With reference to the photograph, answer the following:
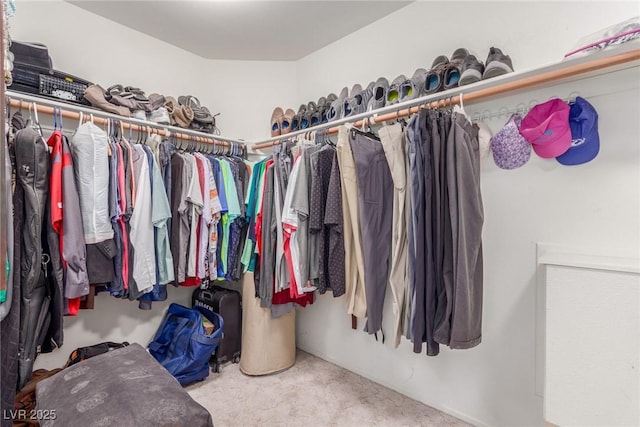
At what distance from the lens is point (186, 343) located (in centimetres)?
208

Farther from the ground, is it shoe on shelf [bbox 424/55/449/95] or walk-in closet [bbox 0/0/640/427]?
shoe on shelf [bbox 424/55/449/95]

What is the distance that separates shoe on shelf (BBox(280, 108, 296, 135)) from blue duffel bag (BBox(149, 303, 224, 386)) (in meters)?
1.51

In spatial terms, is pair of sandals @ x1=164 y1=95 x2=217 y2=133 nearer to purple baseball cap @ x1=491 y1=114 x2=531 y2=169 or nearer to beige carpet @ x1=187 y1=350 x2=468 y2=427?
beige carpet @ x1=187 y1=350 x2=468 y2=427

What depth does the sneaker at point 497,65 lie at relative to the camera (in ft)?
A: 4.51

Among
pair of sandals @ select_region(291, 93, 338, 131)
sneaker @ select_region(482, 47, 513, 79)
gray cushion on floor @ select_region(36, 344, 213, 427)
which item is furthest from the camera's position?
pair of sandals @ select_region(291, 93, 338, 131)

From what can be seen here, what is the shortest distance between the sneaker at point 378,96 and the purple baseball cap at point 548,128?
74cm

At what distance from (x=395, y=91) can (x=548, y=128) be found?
0.80m

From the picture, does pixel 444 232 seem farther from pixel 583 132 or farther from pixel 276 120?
pixel 276 120

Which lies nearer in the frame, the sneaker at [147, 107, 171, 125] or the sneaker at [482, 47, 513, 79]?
the sneaker at [482, 47, 513, 79]

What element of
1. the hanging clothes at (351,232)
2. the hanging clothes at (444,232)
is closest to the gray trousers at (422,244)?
the hanging clothes at (444,232)

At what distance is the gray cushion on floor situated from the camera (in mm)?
980

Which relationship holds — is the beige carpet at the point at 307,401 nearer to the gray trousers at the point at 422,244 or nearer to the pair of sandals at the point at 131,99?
the gray trousers at the point at 422,244

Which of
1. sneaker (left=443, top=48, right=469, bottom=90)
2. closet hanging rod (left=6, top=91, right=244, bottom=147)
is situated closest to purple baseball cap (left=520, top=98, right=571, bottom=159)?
sneaker (left=443, top=48, right=469, bottom=90)

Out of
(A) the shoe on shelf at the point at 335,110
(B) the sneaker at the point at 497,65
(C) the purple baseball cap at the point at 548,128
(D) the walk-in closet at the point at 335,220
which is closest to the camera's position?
(D) the walk-in closet at the point at 335,220
